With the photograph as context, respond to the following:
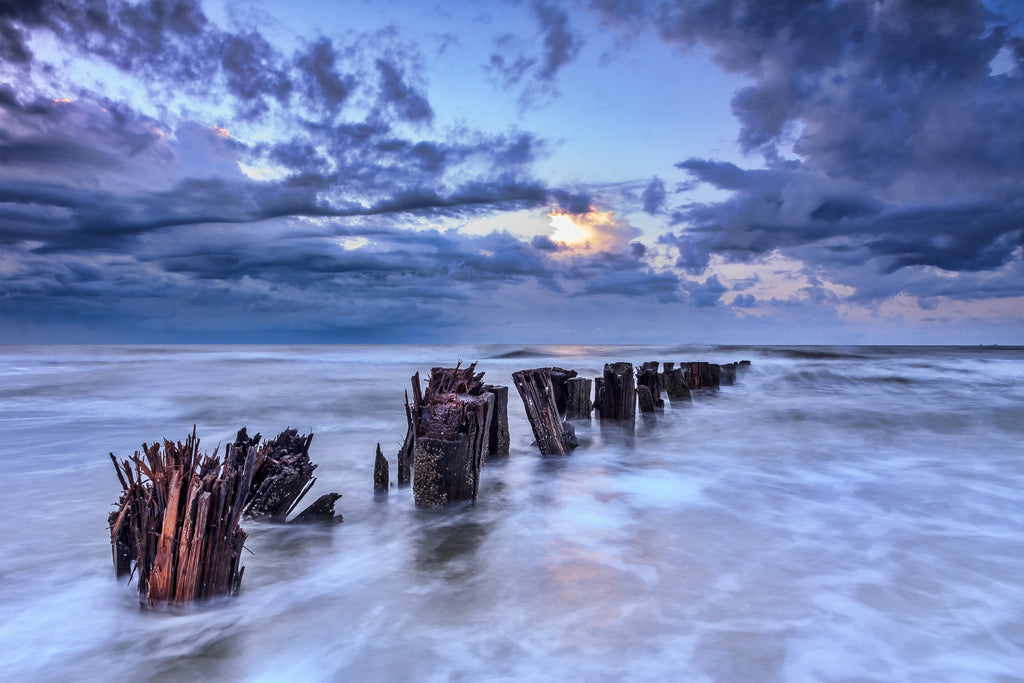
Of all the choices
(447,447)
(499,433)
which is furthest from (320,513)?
(499,433)

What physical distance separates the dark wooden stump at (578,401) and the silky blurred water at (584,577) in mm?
2103

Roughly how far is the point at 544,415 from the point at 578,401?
2.92 metres

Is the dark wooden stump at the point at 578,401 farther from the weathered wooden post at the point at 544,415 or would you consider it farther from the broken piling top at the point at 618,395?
the weathered wooden post at the point at 544,415

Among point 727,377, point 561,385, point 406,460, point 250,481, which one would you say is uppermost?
point 561,385

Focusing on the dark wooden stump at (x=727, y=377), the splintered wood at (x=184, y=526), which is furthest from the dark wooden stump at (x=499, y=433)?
the dark wooden stump at (x=727, y=377)

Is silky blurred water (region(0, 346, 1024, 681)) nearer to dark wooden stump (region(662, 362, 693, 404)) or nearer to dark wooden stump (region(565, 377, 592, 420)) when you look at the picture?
dark wooden stump (region(565, 377, 592, 420))

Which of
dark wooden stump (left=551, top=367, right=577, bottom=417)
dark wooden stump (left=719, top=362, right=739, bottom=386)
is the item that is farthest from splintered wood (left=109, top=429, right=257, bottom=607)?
dark wooden stump (left=719, top=362, right=739, bottom=386)

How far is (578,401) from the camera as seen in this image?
9734mm

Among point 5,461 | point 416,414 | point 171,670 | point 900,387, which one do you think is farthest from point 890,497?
point 900,387

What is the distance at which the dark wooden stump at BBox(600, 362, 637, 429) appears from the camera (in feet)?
30.5

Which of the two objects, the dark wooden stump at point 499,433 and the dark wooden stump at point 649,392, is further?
the dark wooden stump at point 649,392

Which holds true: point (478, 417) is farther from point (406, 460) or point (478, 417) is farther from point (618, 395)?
point (618, 395)

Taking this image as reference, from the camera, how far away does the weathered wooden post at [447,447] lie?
4520 mm

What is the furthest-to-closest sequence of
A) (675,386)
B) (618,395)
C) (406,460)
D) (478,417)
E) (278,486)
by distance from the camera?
(675,386)
(618,395)
(406,460)
(478,417)
(278,486)
